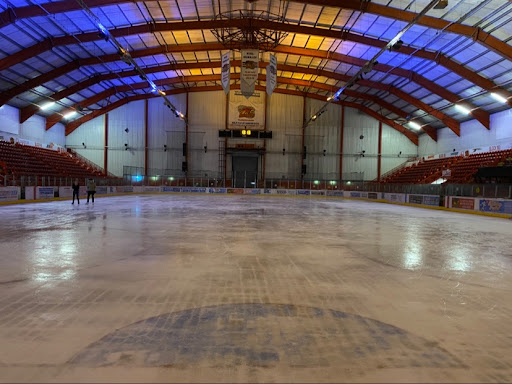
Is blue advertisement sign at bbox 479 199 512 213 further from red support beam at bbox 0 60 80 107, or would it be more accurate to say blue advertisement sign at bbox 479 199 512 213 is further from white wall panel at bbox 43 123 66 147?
white wall panel at bbox 43 123 66 147

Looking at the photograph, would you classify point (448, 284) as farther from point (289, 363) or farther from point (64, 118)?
point (64, 118)

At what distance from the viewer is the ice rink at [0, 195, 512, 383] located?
2725 mm

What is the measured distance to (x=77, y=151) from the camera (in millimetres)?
40281

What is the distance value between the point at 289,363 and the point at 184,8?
24.3m

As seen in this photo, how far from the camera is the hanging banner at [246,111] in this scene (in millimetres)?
40312

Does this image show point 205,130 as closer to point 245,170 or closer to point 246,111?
point 246,111

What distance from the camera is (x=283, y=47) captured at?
2767 centimetres

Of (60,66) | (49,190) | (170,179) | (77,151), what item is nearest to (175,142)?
(170,179)

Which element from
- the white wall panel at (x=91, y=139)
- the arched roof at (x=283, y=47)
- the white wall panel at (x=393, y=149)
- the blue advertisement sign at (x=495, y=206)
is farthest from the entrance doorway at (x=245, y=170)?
the blue advertisement sign at (x=495, y=206)

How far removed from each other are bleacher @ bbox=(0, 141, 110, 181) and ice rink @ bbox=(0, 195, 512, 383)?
2184 centimetres

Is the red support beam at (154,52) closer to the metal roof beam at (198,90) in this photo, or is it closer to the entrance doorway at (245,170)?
the metal roof beam at (198,90)

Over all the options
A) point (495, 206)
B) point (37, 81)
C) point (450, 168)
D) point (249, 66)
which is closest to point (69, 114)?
point (37, 81)

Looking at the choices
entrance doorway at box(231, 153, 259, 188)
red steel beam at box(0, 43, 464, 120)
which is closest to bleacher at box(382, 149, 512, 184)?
red steel beam at box(0, 43, 464, 120)

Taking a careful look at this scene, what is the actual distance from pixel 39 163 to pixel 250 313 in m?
34.0
